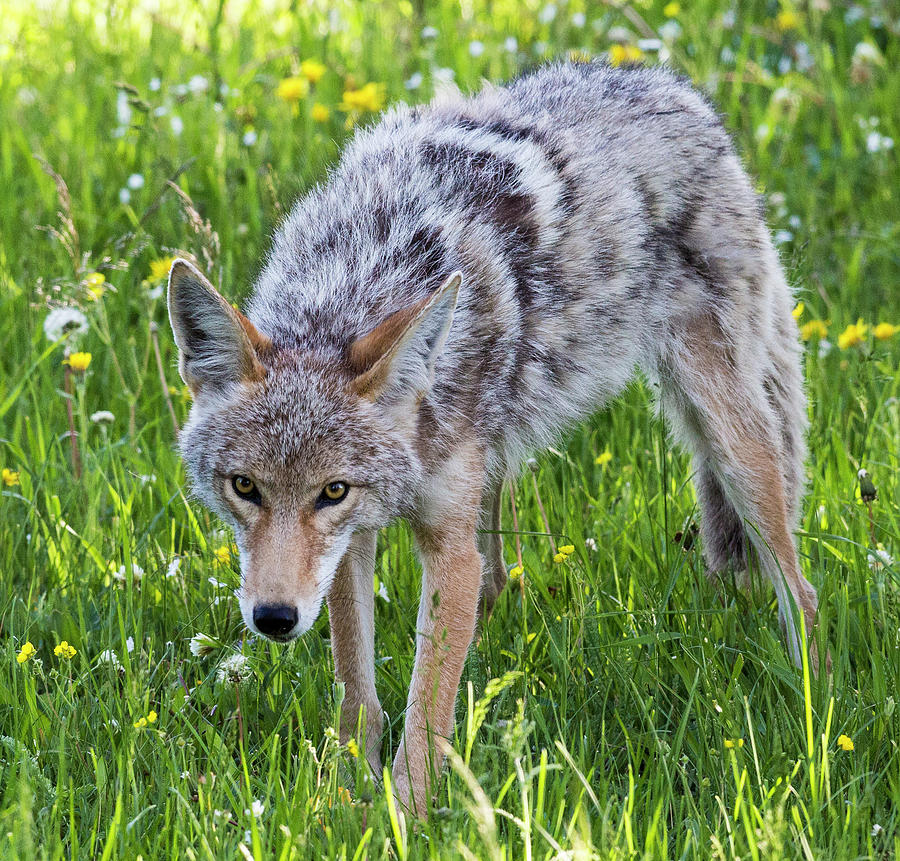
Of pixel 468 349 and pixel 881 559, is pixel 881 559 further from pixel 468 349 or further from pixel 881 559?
pixel 468 349

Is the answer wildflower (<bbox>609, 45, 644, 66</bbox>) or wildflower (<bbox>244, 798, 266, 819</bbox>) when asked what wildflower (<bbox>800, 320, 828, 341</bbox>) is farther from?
wildflower (<bbox>244, 798, 266, 819</bbox>)

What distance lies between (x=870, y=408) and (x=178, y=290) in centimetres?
348

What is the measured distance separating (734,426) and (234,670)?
2263 mm

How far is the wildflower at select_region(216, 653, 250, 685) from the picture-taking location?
3406mm

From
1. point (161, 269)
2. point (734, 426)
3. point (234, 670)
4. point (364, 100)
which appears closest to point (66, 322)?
point (161, 269)

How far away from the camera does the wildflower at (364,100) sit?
24.9 feet

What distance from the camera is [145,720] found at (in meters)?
3.37

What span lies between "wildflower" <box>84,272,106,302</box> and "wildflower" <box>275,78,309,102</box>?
2661mm

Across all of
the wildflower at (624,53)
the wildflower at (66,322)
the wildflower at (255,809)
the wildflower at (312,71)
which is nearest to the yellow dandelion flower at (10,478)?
the wildflower at (66,322)

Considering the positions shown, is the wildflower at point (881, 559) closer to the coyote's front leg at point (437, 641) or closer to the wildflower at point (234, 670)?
the coyote's front leg at point (437, 641)

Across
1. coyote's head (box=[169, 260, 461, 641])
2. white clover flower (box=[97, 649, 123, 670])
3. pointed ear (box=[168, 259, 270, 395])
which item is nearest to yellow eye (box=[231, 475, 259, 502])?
coyote's head (box=[169, 260, 461, 641])

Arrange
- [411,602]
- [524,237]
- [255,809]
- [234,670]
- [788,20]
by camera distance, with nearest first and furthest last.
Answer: [255,809], [234,670], [524,237], [411,602], [788,20]

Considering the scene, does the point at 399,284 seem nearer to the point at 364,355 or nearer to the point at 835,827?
the point at 364,355

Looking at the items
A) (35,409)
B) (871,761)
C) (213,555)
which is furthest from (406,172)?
(871,761)
